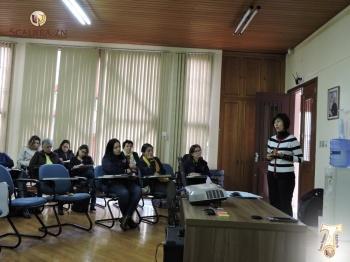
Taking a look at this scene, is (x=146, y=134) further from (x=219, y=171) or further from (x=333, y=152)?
(x=333, y=152)

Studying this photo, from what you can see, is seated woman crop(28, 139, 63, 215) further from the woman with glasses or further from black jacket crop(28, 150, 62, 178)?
the woman with glasses

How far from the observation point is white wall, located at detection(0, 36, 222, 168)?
23.5 feet

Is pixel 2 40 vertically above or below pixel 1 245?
above

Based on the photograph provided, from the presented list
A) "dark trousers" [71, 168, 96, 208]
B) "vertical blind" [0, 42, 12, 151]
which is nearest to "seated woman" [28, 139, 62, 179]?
"dark trousers" [71, 168, 96, 208]

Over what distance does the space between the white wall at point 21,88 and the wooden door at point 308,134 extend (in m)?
1.68

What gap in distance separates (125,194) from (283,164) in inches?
78.6

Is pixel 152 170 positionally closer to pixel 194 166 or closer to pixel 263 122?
pixel 194 166

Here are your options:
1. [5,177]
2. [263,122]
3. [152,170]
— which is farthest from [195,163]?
[5,177]

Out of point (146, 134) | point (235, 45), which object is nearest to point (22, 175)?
point (146, 134)

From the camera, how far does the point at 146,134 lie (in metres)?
7.21

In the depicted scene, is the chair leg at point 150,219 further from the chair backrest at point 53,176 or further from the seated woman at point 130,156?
the chair backrest at point 53,176

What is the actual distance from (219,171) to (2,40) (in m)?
5.09

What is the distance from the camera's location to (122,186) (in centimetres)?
471

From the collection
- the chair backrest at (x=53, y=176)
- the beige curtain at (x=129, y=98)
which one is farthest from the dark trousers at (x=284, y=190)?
the beige curtain at (x=129, y=98)
